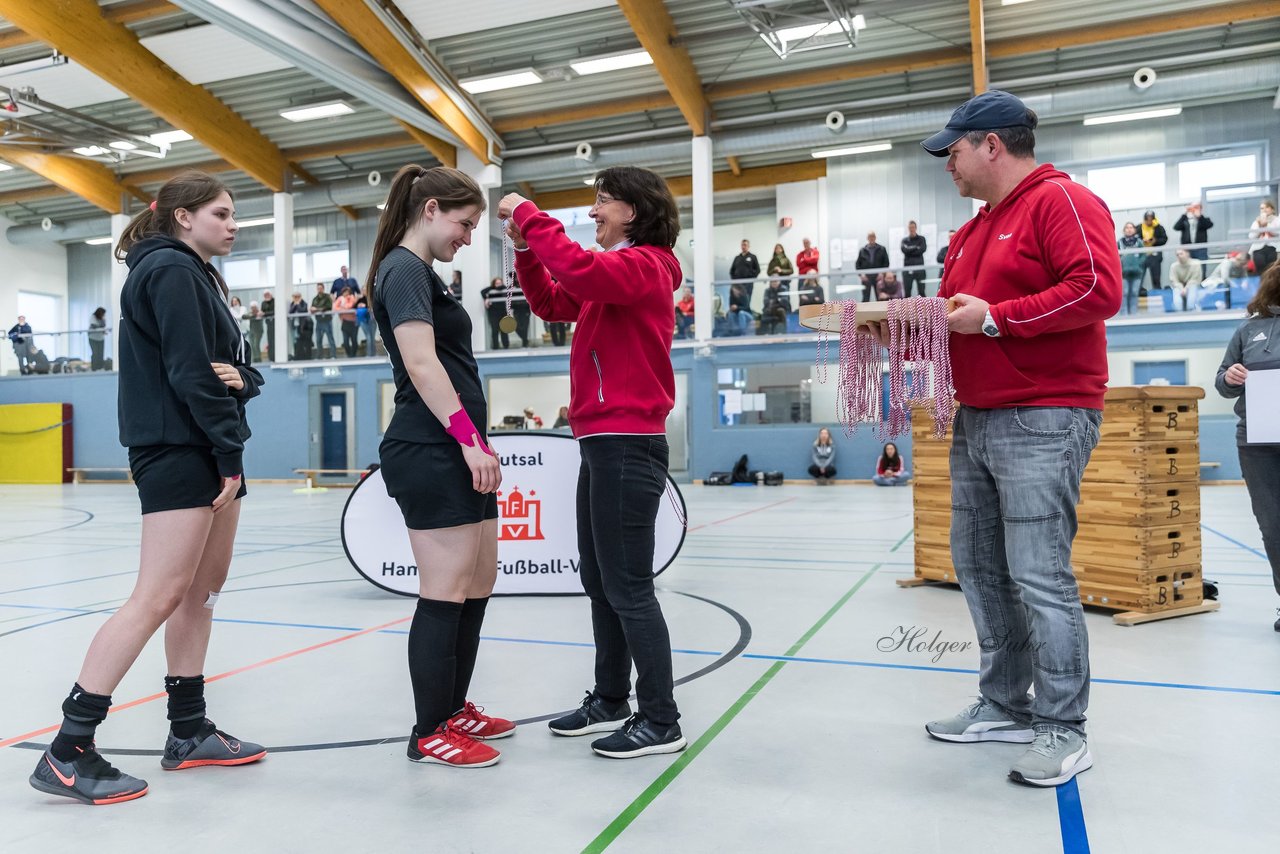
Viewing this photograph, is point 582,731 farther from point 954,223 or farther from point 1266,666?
point 954,223

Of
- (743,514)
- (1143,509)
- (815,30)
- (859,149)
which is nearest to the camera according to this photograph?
(1143,509)

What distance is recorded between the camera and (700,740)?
2.83 meters

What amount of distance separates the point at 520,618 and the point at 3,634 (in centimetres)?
259

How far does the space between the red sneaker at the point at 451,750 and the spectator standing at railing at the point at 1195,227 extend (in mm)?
16730

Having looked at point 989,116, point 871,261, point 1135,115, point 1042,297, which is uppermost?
point 1135,115

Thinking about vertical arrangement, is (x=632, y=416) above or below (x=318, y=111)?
below

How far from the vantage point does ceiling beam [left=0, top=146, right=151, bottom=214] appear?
20562mm

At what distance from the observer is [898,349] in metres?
2.64

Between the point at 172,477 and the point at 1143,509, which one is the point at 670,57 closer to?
the point at 1143,509

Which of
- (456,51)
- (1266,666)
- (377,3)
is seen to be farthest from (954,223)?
(1266,666)

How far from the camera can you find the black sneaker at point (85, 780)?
2389 mm

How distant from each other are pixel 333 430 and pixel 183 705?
68.3ft

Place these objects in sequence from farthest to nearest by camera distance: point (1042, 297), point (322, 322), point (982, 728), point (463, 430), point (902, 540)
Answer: point (322, 322) → point (902, 540) → point (982, 728) → point (463, 430) → point (1042, 297)

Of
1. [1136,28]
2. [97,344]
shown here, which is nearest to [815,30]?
[1136,28]
